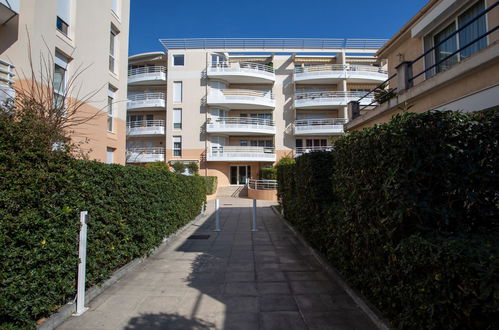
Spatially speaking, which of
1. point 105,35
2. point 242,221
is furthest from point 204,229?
point 105,35

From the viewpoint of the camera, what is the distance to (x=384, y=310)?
2.98m

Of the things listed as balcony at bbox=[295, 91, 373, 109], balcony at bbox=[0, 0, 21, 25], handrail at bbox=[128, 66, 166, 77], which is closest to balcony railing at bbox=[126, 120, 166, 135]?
handrail at bbox=[128, 66, 166, 77]

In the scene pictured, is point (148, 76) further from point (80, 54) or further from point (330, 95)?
point (80, 54)

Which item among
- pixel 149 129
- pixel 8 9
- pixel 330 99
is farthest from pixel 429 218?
pixel 149 129

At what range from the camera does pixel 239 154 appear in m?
28.3

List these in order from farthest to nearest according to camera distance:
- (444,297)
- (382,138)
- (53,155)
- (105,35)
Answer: (105,35)
(53,155)
(382,138)
(444,297)

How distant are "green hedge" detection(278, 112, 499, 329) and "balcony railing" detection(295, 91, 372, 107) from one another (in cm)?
2672

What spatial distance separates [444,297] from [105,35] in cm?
1366

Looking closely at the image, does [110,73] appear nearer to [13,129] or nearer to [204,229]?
[204,229]

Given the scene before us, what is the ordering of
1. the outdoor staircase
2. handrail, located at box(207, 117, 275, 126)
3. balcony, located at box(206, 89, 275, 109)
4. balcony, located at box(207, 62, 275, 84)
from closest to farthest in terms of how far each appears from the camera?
1. the outdoor staircase
2. balcony, located at box(206, 89, 275, 109)
3. balcony, located at box(207, 62, 275, 84)
4. handrail, located at box(207, 117, 275, 126)

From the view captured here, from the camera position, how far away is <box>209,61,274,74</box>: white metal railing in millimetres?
29203

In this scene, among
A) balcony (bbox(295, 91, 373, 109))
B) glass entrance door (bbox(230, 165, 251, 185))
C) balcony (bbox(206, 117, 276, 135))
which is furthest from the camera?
glass entrance door (bbox(230, 165, 251, 185))

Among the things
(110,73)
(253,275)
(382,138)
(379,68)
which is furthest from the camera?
(379,68)

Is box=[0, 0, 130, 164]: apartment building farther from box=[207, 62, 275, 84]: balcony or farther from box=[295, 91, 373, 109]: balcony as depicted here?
box=[295, 91, 373, 109]: balcony
